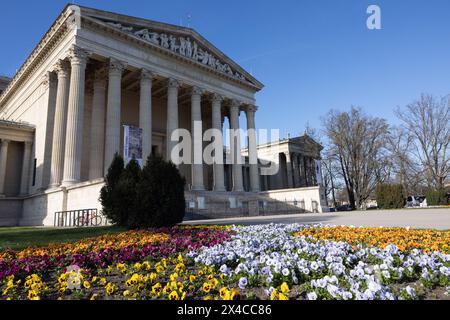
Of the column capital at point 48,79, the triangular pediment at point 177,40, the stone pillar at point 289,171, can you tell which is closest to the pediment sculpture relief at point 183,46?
the triangular pediment at point 177,40

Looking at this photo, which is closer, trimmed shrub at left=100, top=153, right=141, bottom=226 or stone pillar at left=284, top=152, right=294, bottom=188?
trimmed shrub at left=100, top=153, right=141, bottom=226

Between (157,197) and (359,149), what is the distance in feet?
103

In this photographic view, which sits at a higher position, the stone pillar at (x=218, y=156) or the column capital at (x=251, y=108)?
the column capital at (x=251, y=108)

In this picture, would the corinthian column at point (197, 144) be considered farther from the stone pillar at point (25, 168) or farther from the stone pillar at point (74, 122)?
the stone pillar at point (25, 168)

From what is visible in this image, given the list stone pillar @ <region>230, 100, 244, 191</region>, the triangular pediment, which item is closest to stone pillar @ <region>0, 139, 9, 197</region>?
the triangular pediment

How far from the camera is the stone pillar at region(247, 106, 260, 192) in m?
38.0

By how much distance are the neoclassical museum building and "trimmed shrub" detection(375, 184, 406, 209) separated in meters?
5.74

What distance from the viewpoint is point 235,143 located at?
3841 cm

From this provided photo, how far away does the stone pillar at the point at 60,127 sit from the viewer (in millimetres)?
24016

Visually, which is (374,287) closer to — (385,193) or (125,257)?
(125,257)

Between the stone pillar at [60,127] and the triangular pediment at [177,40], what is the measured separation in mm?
5177

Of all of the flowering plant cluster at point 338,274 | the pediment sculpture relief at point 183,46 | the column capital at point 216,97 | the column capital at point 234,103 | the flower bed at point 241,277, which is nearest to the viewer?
the flowering plant cluster at point 338,274

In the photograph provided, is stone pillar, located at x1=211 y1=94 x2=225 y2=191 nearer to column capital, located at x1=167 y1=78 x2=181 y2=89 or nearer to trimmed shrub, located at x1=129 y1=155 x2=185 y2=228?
column capital, located at x1=167 y1=78 x2=181 y2=89

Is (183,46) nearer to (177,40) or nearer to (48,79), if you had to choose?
(177,40)
